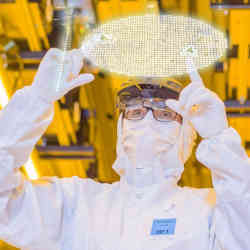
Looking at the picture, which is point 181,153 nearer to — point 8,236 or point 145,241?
point 145,241

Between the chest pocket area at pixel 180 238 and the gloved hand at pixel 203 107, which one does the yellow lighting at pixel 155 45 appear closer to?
the gloved hand at pixel 203 107

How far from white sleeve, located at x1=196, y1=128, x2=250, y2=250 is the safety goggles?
14.4 inches

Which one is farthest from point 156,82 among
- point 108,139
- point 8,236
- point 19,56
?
point 108,139

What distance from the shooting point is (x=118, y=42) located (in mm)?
2426

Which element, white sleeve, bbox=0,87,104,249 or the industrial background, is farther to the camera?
the industrial background

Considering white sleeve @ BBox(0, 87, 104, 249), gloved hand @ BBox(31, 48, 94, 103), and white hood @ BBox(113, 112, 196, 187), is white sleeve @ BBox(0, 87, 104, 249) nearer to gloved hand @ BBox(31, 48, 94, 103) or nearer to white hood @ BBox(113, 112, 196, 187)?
gloved hand @ BBox(31, 48, 94, 103)

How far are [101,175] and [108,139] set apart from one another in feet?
0.91

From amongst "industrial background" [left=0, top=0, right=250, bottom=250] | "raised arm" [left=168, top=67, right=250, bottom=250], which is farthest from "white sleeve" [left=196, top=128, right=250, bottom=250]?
"industrial background" [left=0, top=0, right=250, bottom=250]

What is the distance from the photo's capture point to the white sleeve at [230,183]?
2.22m

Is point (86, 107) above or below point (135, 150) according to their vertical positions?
below

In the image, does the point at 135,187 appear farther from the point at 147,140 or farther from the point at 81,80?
the point at 81,80

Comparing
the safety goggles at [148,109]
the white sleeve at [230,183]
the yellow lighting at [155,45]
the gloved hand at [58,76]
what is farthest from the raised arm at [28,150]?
the white sleeve at [230,183]

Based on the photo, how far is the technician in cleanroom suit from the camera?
2.25 meters

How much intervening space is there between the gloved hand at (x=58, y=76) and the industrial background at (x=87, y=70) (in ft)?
1.76
